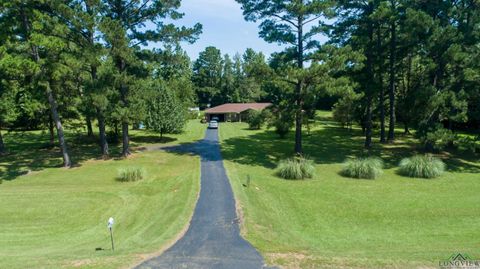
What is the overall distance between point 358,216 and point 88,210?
1129cm

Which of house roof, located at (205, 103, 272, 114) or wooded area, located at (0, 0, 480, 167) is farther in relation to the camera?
house roof, located at (205, 103, 272, 114)

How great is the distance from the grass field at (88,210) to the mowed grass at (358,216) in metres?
2.97

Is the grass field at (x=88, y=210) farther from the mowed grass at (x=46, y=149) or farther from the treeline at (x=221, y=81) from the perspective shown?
the treeline at (x=221, y=81)

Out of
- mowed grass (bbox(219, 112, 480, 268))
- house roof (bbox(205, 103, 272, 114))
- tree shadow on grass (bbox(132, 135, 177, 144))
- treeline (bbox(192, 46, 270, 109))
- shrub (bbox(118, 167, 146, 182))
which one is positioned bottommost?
mowed grass (bbox(219, 112, 480, 268))

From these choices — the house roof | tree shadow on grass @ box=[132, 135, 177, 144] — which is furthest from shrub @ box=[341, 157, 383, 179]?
the house roof

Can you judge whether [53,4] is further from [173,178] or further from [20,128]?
[20,128]

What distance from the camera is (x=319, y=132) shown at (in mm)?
42438

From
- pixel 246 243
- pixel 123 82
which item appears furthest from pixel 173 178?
pixel 246 243

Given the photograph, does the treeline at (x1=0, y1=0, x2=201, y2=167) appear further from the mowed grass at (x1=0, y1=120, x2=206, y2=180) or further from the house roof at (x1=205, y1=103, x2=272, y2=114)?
the house roof at (x1=205, y1=103, x2=272, y2=114)

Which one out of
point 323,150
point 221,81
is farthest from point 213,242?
point 221,81

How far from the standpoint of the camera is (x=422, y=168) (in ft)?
66.8

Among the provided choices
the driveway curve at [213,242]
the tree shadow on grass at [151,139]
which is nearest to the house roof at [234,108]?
the tree shadow on grass at [151,139]

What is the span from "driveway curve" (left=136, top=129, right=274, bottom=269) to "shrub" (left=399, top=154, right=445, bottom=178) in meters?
11.2

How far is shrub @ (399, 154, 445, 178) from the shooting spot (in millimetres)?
20141
